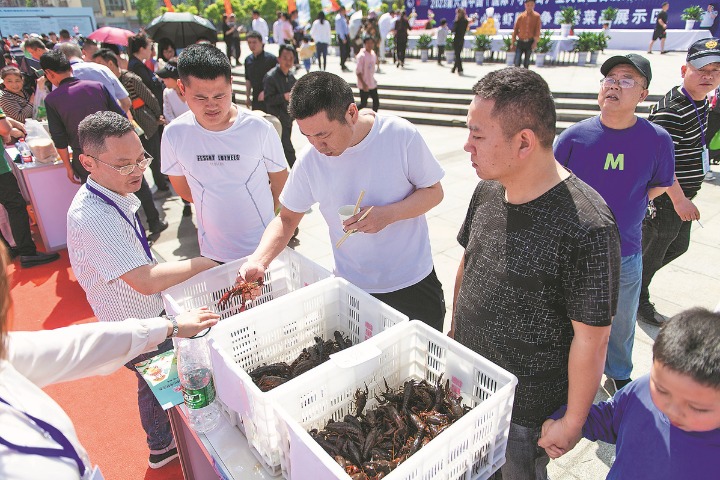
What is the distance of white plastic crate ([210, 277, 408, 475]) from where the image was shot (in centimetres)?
165

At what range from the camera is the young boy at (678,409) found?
121 centimetres

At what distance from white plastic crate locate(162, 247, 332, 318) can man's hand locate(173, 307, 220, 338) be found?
0.25 m

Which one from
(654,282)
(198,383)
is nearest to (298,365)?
(198,383)

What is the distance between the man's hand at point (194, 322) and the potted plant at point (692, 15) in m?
25.0

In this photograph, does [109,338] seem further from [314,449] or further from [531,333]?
[531,333]

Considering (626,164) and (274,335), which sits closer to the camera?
(274,335)

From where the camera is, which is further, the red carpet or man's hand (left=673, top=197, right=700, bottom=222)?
man's hand (left=673, top=197, right=700, bottom=222)

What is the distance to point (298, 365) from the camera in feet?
6.63

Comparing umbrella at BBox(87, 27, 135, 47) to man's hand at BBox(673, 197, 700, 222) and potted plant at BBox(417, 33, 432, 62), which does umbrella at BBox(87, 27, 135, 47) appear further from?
potted plant at BBox(417, 33, 432, 62)

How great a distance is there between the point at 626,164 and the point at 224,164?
2.62 metres

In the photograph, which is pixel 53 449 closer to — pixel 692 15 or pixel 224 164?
pixel 224 164

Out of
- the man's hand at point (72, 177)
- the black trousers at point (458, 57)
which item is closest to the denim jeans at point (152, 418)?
the man's hand at point (72, 177)

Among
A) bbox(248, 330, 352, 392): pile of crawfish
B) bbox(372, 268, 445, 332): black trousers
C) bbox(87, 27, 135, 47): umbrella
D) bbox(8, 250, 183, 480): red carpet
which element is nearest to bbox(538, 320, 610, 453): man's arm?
bbox(248, 330, 352, 392): pile of crawfish

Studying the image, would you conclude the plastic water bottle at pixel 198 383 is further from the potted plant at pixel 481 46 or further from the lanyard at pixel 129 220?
the potted plant at pixel 481 46
